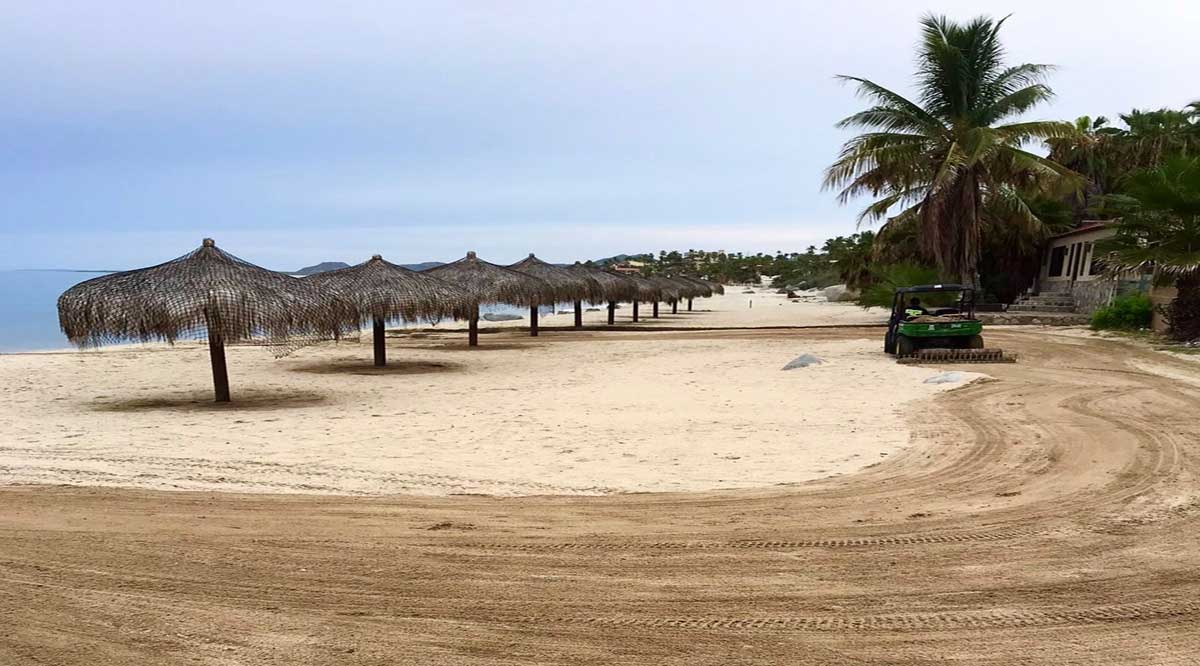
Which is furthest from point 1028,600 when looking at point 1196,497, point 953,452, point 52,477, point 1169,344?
point 1169,344

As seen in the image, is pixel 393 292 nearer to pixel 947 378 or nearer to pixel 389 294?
pixel 389 294

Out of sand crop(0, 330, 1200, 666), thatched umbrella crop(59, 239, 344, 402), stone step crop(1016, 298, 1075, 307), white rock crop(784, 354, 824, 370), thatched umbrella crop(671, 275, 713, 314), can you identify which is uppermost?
thatched umbrella crop(59, 239, 344, 402)

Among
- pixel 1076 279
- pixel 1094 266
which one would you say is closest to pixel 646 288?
pixel 1076 279

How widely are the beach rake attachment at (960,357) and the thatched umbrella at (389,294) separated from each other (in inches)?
336

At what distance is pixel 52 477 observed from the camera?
623cm

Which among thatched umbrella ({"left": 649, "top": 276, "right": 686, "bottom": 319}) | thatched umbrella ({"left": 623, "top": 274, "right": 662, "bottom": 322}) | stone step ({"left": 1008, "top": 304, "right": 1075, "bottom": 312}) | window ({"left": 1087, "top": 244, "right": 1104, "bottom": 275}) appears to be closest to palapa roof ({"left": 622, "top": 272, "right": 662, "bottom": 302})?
thatched umbrella ({"left": 623, "top": 274, "right": 662, "bottom": 322})

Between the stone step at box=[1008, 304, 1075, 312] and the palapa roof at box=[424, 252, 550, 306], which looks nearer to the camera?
the palapa roof at box=[424, 252, 550, 306]

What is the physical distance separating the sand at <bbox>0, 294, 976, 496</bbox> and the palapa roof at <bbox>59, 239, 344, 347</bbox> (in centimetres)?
95

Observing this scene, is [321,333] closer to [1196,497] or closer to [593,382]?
[593,382]

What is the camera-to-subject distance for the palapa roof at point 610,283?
2766 centimetres

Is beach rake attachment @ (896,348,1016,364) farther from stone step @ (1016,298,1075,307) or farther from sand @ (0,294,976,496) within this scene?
stone step @ (1016,298,1075,307)

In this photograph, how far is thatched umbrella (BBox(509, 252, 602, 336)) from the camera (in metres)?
24.5

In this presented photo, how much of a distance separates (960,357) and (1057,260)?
690 inches

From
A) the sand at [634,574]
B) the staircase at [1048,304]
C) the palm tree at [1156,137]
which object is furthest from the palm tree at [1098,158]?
the sand at [634,574]
